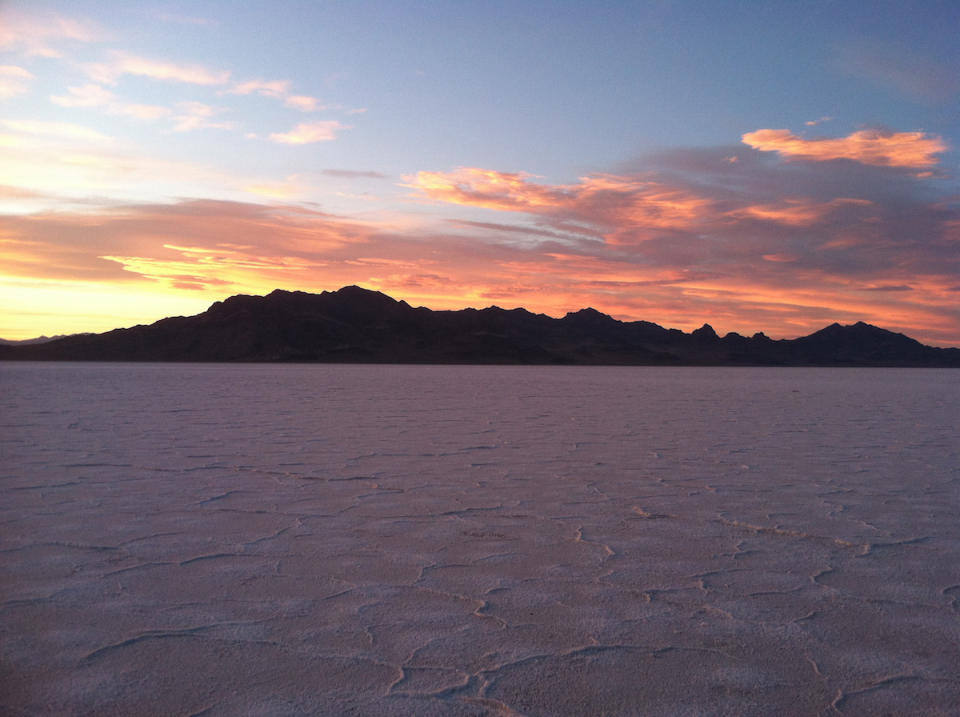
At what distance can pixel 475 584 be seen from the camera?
9.54ft

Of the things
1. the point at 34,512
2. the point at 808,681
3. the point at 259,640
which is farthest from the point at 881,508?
the point at 34,512

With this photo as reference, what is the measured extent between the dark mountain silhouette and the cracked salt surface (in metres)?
106

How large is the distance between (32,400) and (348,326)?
116 m

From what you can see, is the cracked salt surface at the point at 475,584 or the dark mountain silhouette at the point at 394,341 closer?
the cracked salt surface at the point at 475,584

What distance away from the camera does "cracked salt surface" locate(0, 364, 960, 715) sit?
202cm

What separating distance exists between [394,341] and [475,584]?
124 meters

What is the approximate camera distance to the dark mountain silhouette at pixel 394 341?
369 feet

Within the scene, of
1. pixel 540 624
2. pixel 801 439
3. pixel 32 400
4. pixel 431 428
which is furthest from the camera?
pixel 32 400

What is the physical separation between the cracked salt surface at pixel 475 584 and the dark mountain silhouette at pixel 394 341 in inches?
4183

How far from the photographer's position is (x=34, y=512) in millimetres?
4074

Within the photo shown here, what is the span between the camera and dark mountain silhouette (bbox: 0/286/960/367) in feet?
369

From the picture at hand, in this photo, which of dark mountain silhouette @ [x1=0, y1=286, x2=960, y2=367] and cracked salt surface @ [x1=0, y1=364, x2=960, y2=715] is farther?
dark mountain silhouette @ [x1=0, y1=286, x2=960, y2=367]

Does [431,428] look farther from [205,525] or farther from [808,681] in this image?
[808,681]

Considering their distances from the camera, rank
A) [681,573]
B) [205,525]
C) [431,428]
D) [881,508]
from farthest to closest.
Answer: [431,428] < [881,508] < [205,525] < [681,573]
